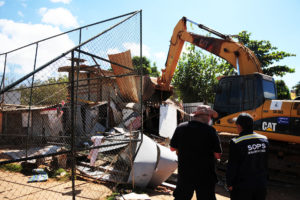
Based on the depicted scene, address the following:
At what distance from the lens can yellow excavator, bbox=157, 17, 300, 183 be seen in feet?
17.4

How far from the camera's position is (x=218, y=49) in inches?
297

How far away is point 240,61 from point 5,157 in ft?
28.7

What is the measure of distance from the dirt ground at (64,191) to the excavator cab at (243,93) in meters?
2.33

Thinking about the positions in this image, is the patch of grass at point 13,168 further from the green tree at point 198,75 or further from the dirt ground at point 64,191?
the green tree at point 198,75

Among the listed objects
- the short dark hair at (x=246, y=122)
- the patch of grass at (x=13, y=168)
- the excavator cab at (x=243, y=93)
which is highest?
the excavator cab at (x=243, y=93)

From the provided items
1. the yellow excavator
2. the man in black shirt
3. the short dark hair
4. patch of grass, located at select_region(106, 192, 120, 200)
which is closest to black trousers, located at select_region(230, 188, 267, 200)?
the man in black shirt

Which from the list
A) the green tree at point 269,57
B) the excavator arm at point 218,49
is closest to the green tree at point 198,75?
the green tree at point 269,57

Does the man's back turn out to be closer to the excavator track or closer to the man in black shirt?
the man in black shirt

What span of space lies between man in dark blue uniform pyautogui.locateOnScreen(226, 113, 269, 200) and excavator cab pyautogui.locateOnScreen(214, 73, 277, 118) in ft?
11.5

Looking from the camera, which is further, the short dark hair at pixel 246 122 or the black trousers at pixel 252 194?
the short dark hair at pixel 246 122

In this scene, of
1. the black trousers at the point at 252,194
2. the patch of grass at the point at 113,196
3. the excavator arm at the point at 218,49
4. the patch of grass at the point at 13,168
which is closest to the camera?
the black trousers at the point at 252,194

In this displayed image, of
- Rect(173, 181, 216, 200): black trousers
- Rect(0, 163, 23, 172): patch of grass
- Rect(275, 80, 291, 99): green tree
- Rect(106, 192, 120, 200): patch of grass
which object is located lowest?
Rect(0, 163, 23, 172): patch of grass

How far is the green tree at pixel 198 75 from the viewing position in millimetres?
19641

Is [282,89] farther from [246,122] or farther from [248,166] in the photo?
[248,166]
